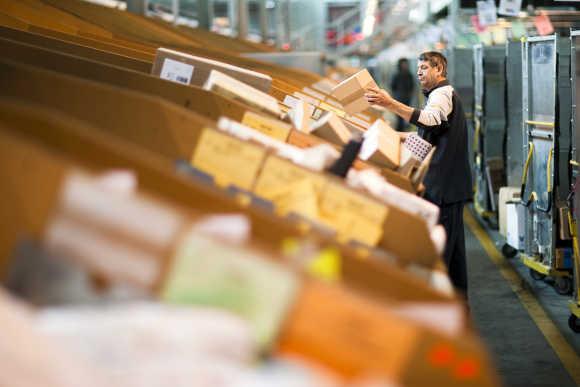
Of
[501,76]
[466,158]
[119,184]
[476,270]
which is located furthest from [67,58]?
[501,76]

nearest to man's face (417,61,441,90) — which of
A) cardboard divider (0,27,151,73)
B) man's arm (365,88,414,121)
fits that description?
man's arm (365,88,414,121)

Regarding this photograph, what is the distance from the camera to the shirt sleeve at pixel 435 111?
7.53 m

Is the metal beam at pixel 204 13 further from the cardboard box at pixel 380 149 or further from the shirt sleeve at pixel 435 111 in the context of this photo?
the cardboard box at pixel 380 149

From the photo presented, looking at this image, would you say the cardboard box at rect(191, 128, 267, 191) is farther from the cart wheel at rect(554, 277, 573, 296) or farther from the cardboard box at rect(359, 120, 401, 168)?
the cart wheel at rect(554, 277, 573, 296)

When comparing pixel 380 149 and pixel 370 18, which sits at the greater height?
pixel 380 149

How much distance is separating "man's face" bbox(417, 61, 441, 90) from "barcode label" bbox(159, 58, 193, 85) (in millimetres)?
3731

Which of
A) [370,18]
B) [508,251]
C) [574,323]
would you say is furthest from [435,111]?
[370,18]

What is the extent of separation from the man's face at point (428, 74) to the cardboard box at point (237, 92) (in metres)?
3.54

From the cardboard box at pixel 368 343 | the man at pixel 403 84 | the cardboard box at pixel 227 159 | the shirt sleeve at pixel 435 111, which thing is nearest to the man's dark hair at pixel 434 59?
the shirt sleeve at pixel 435 111

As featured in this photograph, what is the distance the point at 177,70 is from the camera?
4.39 metres

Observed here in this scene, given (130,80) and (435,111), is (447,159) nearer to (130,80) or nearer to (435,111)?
(435,111)

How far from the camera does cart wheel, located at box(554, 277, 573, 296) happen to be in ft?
29.1

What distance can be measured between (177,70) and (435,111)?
3553 mm

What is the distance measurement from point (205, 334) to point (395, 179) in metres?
2.90
